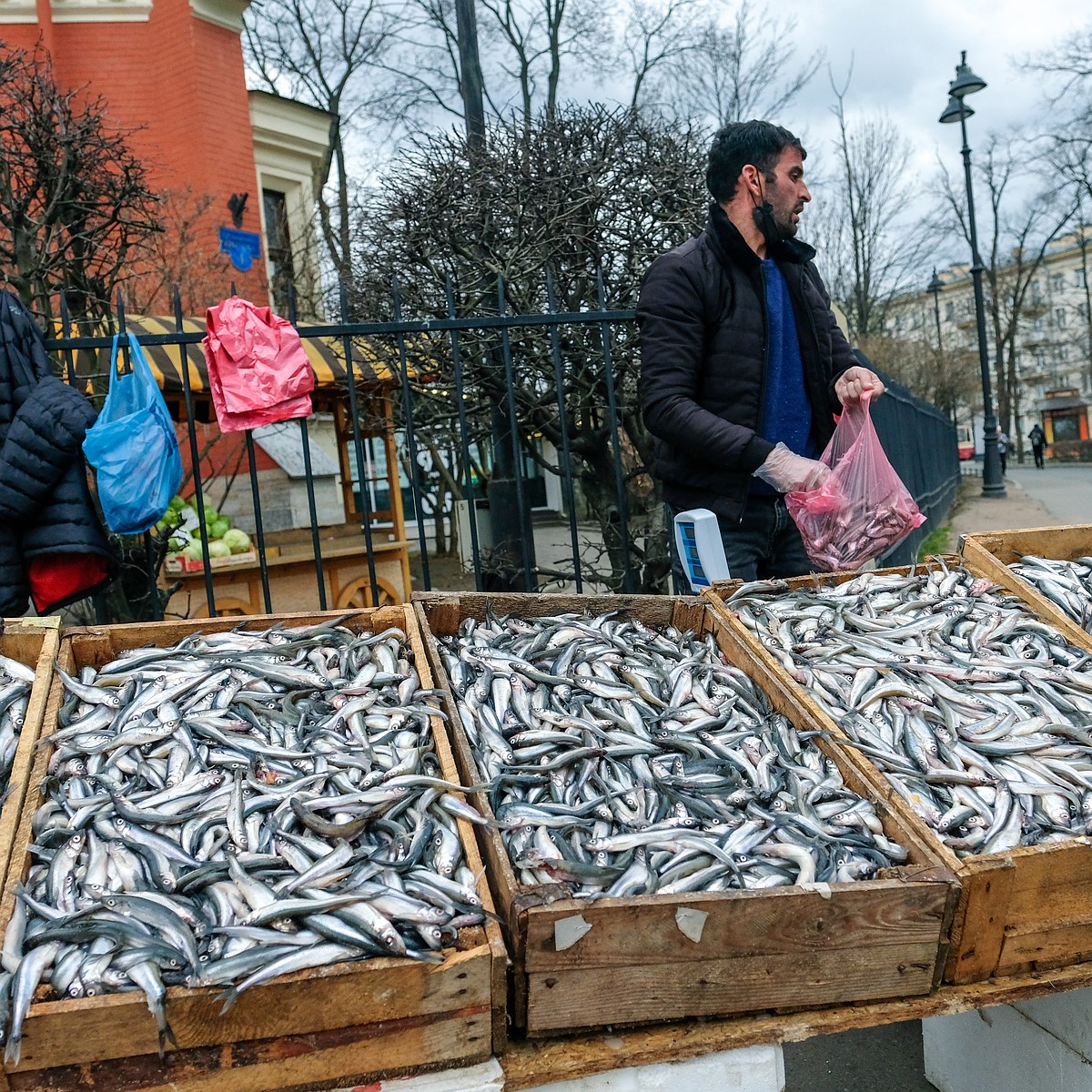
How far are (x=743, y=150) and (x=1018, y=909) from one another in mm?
2935

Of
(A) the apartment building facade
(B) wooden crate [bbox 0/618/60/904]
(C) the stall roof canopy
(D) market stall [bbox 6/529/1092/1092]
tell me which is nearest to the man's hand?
(D) market stall [bbox 6/529/1092/1092]

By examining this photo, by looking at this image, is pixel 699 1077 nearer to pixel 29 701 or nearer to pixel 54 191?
pixel 29 701

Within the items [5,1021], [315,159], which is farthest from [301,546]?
[315,159]

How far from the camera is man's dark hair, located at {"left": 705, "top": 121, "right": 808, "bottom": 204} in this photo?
3.75 m

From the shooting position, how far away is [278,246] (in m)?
18.1

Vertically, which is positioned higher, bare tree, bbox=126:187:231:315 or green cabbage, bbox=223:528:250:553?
bare tree, bbox=126:187:231:315

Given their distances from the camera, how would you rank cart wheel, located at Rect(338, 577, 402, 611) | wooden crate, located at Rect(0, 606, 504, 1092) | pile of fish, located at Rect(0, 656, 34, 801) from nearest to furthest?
wooden crate, located at Rect(0, 606, 504, 1092), pile of fish, located at Rect(0, 656, 34, 801), cart wheel, located at Rect(338, 577, 402, 611)

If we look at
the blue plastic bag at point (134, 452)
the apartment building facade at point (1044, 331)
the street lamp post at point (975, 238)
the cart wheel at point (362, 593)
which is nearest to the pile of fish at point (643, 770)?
the blue plastic bag at point (134, 452)

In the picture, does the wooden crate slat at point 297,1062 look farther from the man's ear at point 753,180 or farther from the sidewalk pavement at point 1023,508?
the sidewalk pavement at point 1023,508

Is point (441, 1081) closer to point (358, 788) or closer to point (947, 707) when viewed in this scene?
point (358, 788)

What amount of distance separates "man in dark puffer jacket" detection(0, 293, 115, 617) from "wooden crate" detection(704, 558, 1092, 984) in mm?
3349

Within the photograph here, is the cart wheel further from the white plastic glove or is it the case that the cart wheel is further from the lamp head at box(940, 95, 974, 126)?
the lamp head at box(940, 95, 974, 126)

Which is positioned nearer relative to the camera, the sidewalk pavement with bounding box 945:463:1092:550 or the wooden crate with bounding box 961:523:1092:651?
the wooden crate with bounding box 961:523:1092:651

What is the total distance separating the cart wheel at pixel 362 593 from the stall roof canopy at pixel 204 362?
2137 millimetres
